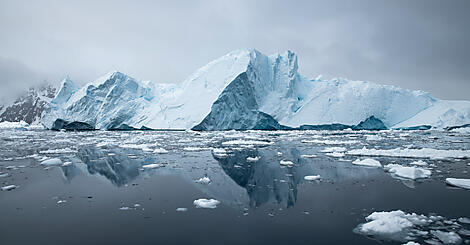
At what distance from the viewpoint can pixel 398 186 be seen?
224 inches

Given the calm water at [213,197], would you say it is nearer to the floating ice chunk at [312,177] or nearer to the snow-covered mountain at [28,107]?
the floating ice chunk at [312,177]

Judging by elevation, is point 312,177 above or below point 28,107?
below

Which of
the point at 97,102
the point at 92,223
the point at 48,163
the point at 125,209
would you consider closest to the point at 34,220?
the point at 92,223

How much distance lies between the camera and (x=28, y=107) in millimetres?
110312

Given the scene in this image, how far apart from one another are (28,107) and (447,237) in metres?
141

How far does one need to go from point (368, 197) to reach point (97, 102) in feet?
132

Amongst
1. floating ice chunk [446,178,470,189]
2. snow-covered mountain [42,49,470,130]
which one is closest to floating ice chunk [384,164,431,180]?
floating ice chunk [446,178,470,189]

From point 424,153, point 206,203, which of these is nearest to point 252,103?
point 424,153

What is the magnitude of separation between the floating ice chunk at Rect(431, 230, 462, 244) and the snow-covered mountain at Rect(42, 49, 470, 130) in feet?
83.6

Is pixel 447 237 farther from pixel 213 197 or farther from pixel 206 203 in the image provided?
pixel 213 197

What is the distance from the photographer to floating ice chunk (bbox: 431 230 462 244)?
307 cm

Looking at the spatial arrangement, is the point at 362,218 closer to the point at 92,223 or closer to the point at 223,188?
the point at 223,188

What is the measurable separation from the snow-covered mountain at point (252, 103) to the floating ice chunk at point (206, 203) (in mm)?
23487

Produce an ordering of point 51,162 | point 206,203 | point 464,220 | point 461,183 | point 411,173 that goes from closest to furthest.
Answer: point 464,220 → point 206,203 → point 461,183 → point 411,173 → point 51,162
